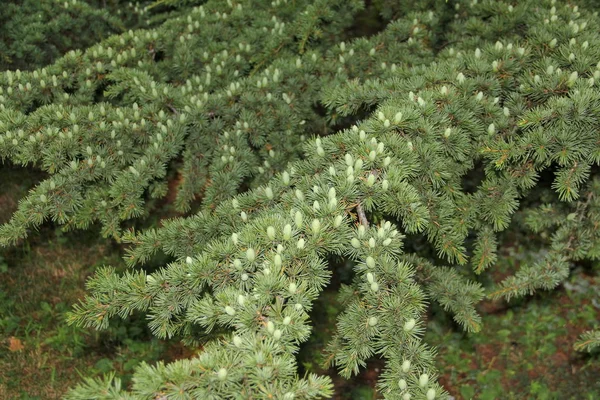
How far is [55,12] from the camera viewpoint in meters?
5.27

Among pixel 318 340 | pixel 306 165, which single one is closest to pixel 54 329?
pixel 318 340

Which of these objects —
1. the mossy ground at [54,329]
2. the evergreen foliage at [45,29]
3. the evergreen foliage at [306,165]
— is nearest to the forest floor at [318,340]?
the mossy ground at [54,329]

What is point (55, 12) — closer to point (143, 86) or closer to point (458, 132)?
point (143, 86)

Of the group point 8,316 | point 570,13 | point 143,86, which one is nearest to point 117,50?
point 143,86

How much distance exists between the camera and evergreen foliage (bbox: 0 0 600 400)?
6.95 ft

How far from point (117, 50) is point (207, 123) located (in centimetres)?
124

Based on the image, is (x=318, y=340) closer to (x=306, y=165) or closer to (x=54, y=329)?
(x=54, y=329)

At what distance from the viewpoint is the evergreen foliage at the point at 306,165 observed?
83.4 inches

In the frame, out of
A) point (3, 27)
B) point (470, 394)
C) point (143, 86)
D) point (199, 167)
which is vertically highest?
point (3, 27)

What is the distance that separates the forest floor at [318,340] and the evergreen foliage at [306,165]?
1.70 metres

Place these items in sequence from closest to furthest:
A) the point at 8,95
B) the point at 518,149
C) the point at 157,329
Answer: the point at 157,329 → the point at 518,149 → the point at 8,95

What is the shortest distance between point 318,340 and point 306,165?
350 cm

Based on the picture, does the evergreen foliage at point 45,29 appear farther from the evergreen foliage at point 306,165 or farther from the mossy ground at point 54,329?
the mossy ground at point 54,329

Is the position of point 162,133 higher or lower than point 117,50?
lower
